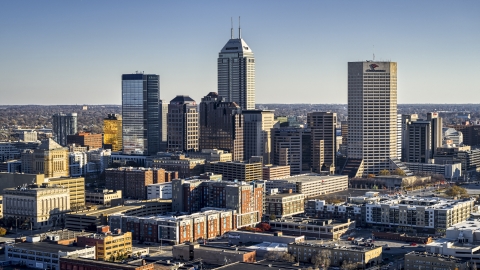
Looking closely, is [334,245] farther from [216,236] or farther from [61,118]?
[61,118]

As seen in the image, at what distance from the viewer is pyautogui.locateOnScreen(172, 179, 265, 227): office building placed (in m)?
51.5

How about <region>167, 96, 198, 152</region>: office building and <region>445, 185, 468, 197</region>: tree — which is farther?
<region>167, 96, 198, 152</region>: office building

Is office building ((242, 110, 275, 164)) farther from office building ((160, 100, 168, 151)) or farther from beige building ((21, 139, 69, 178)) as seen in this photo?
beige building ((21, 139, 69, 178))

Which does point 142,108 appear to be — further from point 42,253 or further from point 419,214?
point 42,253

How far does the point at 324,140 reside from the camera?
78875 mm

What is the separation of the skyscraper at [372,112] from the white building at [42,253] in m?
42.7

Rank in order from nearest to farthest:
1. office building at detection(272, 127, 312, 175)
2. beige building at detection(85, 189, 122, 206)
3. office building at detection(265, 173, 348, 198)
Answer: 1. beige building at detection(85, 189, 122, 206)
2. office building at detection(265, 173, 348, 198)
3. office building at detection(272, 127, 312, 175)

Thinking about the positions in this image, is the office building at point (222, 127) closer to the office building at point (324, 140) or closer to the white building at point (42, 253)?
the office building at point (324, 140)

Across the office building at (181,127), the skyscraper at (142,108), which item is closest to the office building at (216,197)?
the office building at (181,127)

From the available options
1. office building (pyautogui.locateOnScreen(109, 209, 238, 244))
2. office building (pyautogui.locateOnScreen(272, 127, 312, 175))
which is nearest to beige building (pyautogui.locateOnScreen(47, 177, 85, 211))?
office building (pyautogui.locateOnScreen(109, 209, 238, 244))

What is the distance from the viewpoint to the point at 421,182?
71.5 meters

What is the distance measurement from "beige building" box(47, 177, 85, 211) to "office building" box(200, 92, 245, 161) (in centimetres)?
2423

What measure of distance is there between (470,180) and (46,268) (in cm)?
4756

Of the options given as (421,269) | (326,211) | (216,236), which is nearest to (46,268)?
(216,236)
